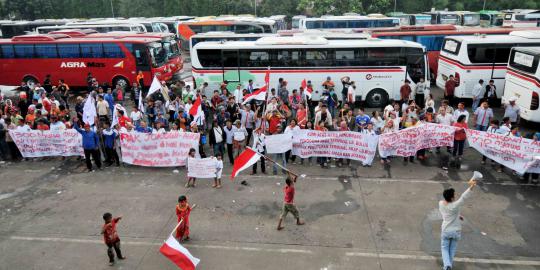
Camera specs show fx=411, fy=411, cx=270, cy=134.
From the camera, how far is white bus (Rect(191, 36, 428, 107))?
17844mm

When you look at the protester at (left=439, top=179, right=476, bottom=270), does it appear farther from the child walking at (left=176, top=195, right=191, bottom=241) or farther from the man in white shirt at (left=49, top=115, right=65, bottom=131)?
the man in white shirt at (left=49, top=115, right=65, bottom=131)

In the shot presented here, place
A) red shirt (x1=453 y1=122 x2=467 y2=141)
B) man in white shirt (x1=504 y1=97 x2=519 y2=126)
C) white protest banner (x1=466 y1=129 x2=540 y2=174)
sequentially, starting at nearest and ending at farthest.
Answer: white protest banner (x1=466 y1=129 x2=540 y2=174)
red shirt (x1=453 y1=122 x2=467 y2=141)
man in white shirt (x1=504 y1=97 x2=519 y2=126)

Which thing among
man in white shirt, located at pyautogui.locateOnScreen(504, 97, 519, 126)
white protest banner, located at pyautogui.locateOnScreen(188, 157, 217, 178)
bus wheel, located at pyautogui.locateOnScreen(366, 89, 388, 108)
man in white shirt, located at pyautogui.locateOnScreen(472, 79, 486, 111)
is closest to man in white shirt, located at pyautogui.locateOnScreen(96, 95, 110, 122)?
white protest banner, located at pyautogui.locateOnScreen(188, 157, 217, 178)

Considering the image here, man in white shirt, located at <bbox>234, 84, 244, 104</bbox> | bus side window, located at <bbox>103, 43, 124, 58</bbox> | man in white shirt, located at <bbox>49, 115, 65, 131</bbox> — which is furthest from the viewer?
bus side window, located at <bbox>103, 43, 124, 58</bbox>

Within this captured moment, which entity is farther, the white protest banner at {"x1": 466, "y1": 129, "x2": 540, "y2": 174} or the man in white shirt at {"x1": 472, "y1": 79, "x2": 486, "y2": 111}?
the man in white shirt at {"x1": 472, "y1": 79, "x2": 486, "y2": 111}

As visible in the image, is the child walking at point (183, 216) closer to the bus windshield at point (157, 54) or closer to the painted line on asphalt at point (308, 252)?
the painted line on asphalt at point (308, 252)

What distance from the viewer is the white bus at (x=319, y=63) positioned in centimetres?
1784

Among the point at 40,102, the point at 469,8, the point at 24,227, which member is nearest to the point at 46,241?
the point at 24,227

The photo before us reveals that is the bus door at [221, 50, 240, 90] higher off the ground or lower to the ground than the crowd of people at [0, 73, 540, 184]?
higher

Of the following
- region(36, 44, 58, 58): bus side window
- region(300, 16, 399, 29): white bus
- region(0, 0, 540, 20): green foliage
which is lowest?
region(36, 44, 58, 58): bus side window

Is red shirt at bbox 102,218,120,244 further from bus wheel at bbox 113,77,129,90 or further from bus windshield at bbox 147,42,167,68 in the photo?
bus wheel at bbox 113,77,129,90

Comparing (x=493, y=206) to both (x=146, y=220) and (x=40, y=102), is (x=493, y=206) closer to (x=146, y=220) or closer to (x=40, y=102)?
(x=146, y=220)

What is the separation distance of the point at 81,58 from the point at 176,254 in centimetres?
1910

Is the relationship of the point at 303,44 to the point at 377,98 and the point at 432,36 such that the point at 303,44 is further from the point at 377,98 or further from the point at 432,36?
the point at 432,36
